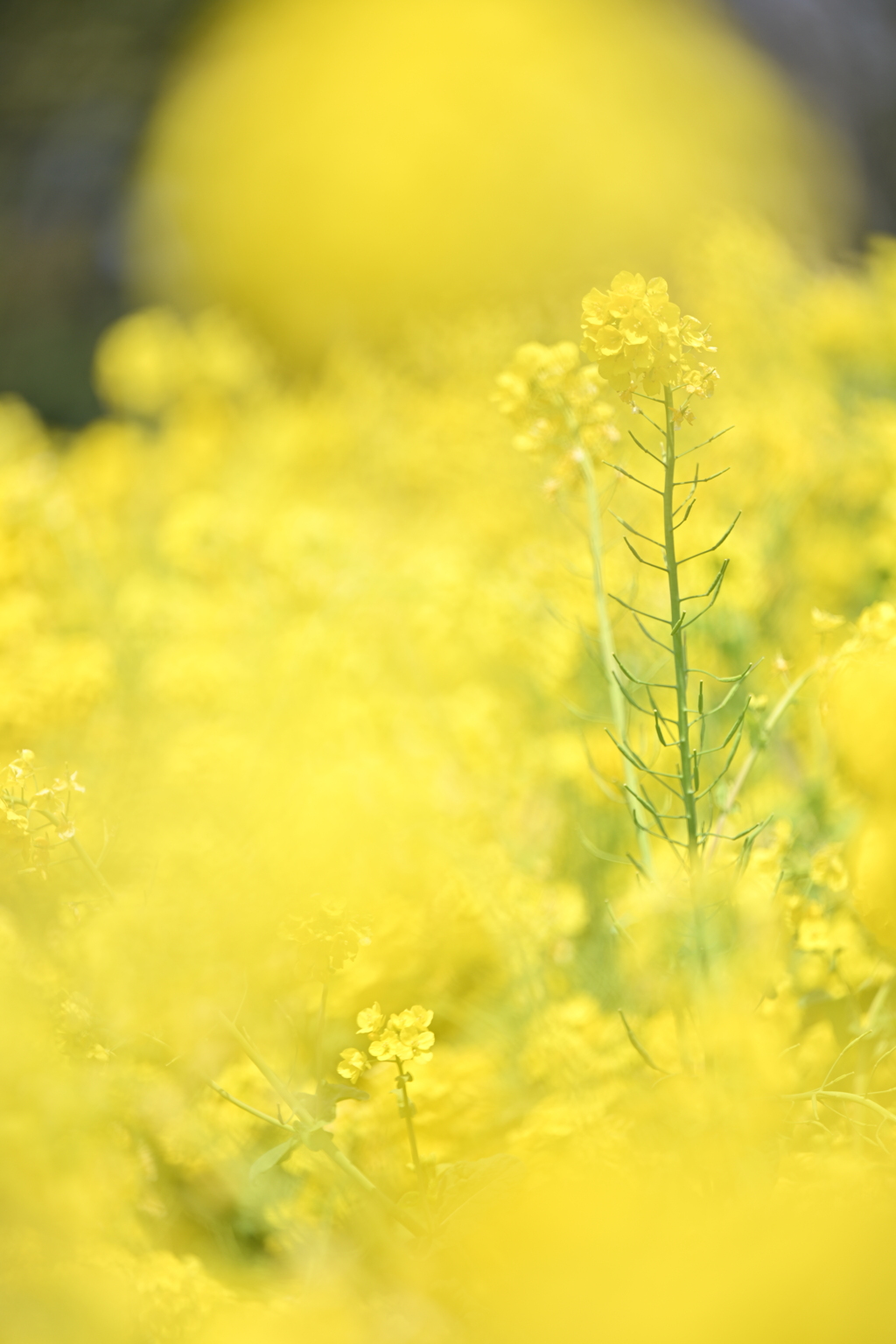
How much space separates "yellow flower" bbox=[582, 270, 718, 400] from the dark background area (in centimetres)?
272

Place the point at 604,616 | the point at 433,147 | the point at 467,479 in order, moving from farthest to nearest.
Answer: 1. the point at 433,147
2. the point at 467,479
3. the point at 604,616

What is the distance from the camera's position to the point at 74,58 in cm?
292

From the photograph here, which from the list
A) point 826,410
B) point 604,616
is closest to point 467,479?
point 826,410

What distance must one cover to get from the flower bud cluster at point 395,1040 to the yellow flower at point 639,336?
1.31ft

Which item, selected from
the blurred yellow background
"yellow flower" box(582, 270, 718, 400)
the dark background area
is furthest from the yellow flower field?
the dark background area

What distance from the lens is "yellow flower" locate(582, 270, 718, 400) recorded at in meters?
0.49

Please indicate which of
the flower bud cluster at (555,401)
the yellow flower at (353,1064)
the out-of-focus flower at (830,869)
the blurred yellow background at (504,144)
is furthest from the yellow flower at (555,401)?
the blurred yellow background at (504,144)

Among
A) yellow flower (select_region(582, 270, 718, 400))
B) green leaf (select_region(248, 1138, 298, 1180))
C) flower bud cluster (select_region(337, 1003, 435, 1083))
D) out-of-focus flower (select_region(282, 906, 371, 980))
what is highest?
yellow flower (select_region(582, 270, 718, 400))

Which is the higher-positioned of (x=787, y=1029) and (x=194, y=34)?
(x=194, y=34)

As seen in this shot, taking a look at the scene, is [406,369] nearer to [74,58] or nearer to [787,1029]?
[74,58]

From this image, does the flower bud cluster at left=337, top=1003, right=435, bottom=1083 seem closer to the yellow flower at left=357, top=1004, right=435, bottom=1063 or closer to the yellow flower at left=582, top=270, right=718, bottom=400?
the yellow flower at left=357, top=1004, right=435, bottom=1063

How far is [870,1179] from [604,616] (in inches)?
15.8

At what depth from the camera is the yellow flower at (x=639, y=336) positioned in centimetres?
49

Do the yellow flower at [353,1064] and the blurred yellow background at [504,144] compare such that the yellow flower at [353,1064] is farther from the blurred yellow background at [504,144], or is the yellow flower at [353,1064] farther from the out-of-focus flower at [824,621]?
the blurred yellow background at [504,144]
